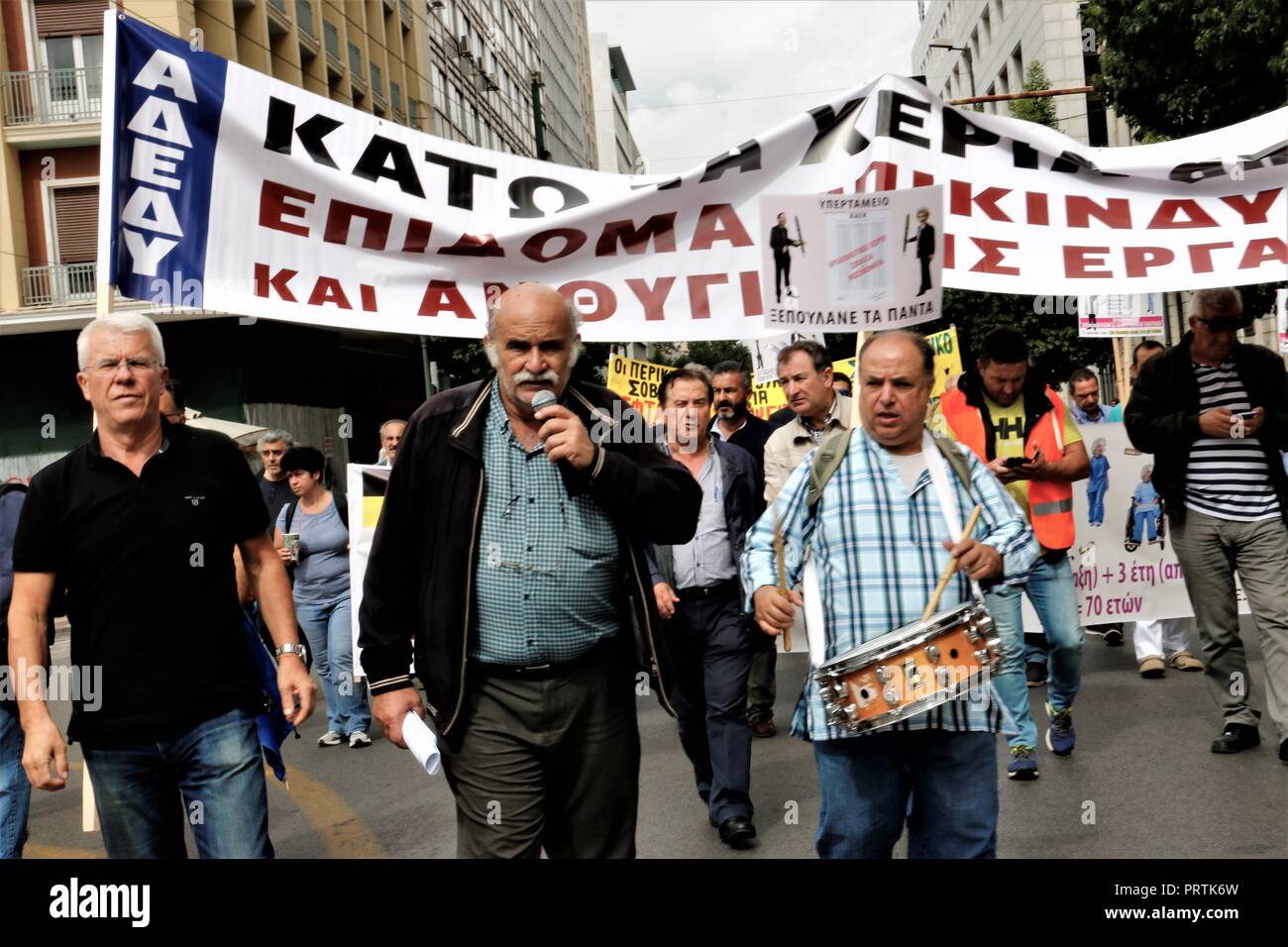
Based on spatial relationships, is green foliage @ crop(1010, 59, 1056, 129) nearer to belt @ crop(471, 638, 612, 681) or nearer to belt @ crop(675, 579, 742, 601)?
belt @ crop(675, 579, 742, 601)

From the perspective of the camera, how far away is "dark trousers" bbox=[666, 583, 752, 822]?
5.45 meters

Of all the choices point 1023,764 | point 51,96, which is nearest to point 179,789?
point 1023,764

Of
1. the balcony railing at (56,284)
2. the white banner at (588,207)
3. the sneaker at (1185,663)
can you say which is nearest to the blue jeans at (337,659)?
the white banner at (588,207)

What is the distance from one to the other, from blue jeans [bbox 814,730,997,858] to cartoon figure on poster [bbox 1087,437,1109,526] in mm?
5755

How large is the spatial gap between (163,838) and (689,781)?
3310 millimetres

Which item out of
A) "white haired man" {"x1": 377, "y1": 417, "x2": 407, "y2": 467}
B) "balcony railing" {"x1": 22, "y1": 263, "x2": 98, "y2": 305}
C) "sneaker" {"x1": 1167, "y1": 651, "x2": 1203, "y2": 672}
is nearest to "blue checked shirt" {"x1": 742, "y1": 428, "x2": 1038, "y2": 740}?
"sneaker" {"x1": 1167, "y1": 651, "x2": 1203, "y2": 672}

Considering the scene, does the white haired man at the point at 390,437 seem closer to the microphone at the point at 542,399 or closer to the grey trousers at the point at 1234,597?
the grey trousers at the point at 1234,597

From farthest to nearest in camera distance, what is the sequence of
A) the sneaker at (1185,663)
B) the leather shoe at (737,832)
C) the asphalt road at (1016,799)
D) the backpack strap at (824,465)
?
the sneaker at (1185,663) → the leather shoe at (737,832) → the asphalt road at (1016,799) → the backpack strap at (824,465)

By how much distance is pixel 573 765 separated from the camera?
3.46 metres

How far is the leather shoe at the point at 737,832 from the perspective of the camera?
525 cm

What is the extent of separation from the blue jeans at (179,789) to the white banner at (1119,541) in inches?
255

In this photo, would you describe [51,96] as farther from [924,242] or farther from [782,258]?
[924,242]

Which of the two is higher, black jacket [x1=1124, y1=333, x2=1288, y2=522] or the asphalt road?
black jacket [x1=1124, y1=333, x2=1288, y2=522]

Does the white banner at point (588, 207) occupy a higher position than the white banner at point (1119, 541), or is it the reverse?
the white banner at point (588, 207)
